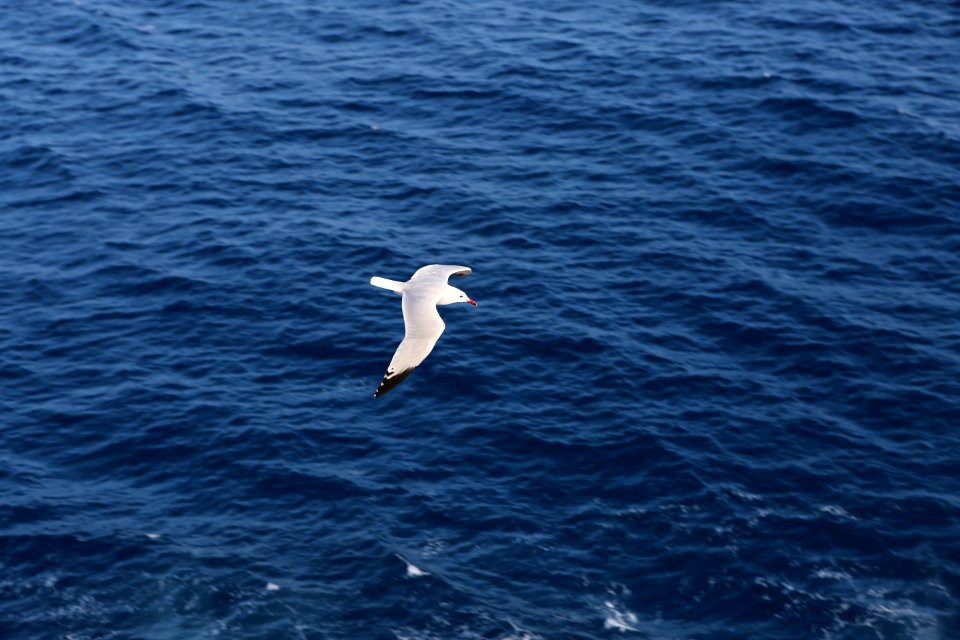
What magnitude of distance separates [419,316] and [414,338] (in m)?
2.23

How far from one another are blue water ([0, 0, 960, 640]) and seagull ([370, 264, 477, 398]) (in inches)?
619

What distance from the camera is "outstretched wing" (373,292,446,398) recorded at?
1802 inches

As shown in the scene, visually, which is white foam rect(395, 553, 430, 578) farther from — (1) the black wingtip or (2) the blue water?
(1) the black wingtip

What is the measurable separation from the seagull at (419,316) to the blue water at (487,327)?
51.6ft

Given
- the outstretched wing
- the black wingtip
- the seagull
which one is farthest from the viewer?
the seagull

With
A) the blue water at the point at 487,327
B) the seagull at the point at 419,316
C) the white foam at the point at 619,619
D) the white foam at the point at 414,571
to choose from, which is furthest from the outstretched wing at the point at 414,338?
the white foam at the point at 619,619

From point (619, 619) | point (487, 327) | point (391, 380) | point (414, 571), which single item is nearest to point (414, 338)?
point (391, 380)

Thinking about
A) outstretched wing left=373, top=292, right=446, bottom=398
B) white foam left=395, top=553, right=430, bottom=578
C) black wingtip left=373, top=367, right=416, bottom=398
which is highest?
outstretched wing left=373, top=292, right=446, bottom=398

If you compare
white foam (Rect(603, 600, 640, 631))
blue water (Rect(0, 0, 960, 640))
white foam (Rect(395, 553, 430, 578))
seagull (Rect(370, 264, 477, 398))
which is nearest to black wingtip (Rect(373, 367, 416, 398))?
seagull (Rect(370, 264, 477, 398))

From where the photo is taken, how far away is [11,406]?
236 ft

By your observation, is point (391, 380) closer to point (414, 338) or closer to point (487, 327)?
point (414, 338)

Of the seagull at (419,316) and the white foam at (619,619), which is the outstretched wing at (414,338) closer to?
the seagull at (419,316)

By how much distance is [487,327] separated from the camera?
257 feet

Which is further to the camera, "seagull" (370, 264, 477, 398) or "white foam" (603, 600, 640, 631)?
"white foam" (603, 600, 640, 631)
